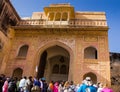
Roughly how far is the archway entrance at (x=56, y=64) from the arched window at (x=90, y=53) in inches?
101

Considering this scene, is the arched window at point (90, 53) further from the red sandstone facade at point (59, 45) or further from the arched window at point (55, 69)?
the arched window at point (55, 69)

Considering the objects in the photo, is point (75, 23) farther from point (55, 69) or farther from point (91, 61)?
point (55, 69)

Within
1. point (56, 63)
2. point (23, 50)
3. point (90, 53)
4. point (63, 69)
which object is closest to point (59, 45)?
point (90, 53)

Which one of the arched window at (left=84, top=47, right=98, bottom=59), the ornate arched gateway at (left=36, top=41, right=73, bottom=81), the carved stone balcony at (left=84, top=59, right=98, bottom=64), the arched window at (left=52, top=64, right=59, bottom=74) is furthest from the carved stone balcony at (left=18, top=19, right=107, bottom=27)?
the arched window at (left=52, top=64, right=59, bottom=74)

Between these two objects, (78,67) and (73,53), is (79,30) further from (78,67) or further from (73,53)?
(78,67)

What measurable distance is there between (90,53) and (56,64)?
200 inches

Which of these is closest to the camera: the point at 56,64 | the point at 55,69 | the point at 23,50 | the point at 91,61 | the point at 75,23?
the point at 91,61

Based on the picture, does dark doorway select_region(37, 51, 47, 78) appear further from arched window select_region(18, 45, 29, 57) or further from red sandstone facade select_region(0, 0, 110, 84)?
arched window select_region(18, 45, 29, 57)

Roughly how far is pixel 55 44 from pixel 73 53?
2057mm

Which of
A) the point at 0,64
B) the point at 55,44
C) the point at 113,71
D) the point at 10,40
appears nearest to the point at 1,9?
the point at 10,40

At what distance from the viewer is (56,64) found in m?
19.5

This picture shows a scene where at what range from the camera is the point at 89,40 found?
15.7m

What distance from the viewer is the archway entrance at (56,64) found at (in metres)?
18.2

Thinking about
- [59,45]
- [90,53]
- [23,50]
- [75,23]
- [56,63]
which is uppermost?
[75,23]
